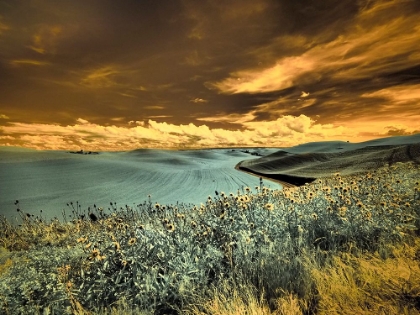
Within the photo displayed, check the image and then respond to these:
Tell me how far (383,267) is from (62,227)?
10853 mm

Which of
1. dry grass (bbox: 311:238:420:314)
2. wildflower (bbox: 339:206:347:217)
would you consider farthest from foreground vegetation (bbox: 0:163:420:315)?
wildflower (bbox: 339:206:347:217)

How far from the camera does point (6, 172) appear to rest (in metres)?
34.9

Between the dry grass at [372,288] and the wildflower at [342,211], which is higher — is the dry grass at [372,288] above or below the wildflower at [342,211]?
below

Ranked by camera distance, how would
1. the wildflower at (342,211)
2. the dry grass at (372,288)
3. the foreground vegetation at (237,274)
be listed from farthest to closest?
the wildflower at (342,211), the foreground vegetation at (237,274), the dry grass at (372,288)

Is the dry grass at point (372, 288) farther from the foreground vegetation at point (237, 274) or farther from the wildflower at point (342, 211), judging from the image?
the wildflower at point (342, 211)

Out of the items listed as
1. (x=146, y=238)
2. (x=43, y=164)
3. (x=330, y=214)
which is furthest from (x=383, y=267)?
(x=43, y=164)

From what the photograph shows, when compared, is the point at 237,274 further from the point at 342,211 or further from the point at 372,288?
the point at 342,211

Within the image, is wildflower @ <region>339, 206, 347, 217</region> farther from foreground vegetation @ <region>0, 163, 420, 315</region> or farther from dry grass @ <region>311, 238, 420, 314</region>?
dry grass @ <region>311, 238, 420, 314</region>

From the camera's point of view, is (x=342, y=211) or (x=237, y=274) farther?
(x=342, y=211)

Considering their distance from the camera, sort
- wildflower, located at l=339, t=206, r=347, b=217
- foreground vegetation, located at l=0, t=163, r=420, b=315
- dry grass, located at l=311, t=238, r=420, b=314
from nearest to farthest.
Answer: dry grass, located at l=311, t=238, r=420, b=314 → foreground vegetation, located at l=0, t=163, r=420, b=315 → wildflower, located at l=339, t=206, r=347, b=217

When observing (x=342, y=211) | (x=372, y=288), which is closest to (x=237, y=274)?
(x=372, y=288)

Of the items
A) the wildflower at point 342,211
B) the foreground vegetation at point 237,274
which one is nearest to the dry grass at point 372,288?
the foreground vegetation at point 237,274

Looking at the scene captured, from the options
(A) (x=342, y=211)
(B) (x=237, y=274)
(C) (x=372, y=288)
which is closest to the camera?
(C) (x=372, y=288)

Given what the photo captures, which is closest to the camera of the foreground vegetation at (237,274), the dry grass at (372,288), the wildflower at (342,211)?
the dry grass at (372,288)
